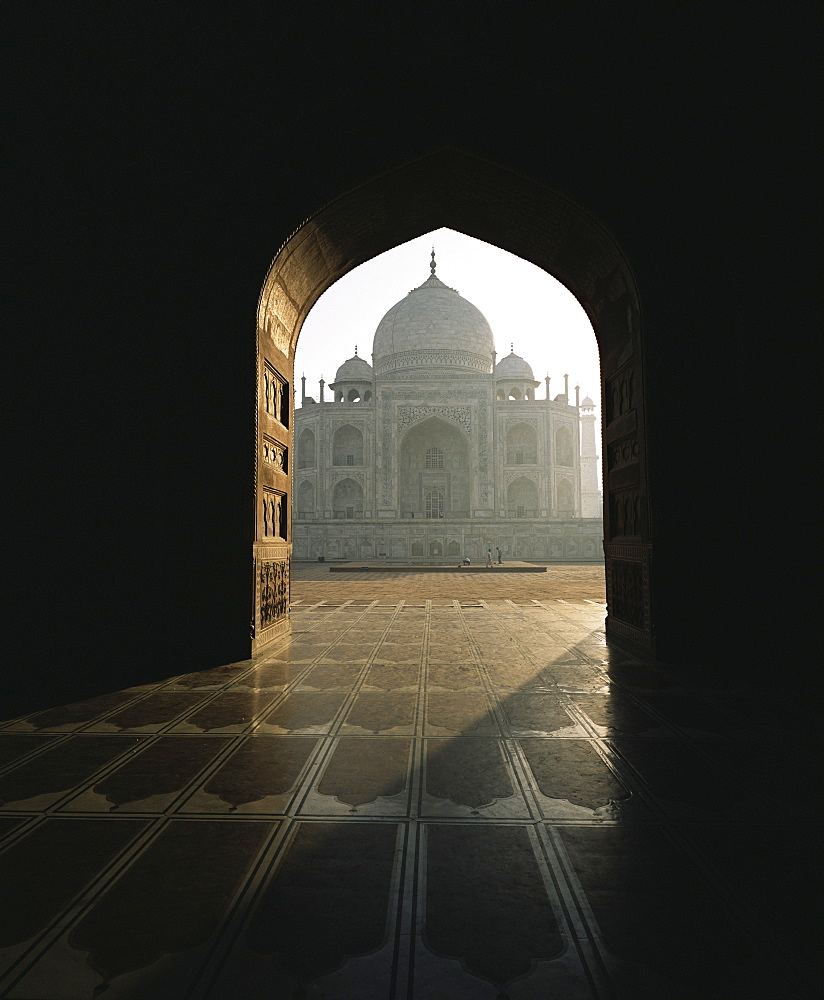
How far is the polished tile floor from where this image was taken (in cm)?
102

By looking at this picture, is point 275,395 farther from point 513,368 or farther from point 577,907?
point 513,368

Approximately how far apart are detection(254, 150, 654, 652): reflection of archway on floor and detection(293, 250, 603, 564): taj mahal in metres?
20.5

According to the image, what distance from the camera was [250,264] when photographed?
3871 millimetres

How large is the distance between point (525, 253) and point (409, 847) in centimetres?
487

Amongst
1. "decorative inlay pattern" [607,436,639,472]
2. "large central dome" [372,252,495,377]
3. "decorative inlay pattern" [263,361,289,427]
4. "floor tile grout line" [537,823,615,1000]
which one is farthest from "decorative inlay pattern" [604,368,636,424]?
"large central dome" [372,252,495,377]

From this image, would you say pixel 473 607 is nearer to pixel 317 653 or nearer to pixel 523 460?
pixel 317 653

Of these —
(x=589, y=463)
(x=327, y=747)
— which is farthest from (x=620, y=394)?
(x=589, y=463)

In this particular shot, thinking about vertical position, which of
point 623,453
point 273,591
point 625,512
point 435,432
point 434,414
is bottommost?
point 273,591

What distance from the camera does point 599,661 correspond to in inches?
139

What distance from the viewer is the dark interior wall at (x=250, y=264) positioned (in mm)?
3416

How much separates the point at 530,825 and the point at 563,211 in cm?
402

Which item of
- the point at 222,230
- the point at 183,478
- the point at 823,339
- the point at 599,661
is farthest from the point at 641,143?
the point at 183,478

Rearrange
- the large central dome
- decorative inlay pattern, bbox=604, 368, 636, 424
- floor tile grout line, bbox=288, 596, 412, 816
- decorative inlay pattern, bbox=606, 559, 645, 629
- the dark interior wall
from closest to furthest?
floor tile grout line, bbox=288, 596, 412, 816 → the dark interior wall → decorative inlay pattern, bbox=606, 559, 645, 629 → decorative inlay pattern, bbox=604, 368, 636, 424 → the large central dome

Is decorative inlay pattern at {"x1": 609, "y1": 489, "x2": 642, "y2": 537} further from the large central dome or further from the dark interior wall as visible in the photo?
the large central dome
